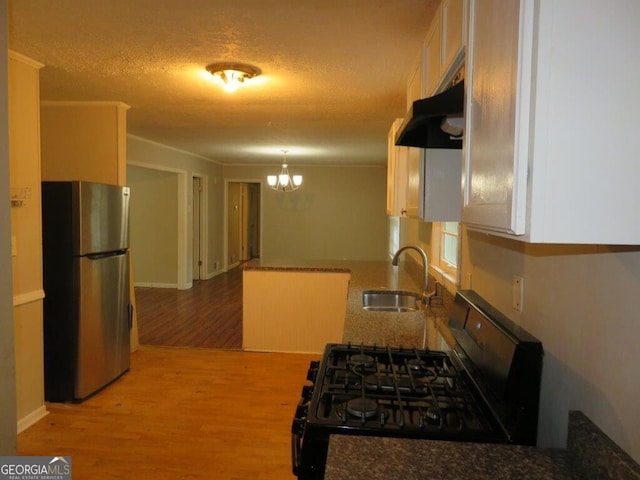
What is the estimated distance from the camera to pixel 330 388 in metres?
1.34

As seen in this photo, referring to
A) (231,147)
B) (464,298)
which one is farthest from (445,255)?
(231,147)

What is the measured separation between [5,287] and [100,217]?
2061 millimetres

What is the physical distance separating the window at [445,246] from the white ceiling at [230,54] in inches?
40.2

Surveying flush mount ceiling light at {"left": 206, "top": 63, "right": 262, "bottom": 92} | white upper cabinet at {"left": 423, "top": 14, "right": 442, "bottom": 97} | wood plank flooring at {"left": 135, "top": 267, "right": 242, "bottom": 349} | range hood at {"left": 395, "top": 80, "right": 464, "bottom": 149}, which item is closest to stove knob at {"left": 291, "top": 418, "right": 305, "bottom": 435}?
range hood at {"left": 395, "top": 80, "right": 464, "bottom": 149}

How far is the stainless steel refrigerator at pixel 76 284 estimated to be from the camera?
298cm

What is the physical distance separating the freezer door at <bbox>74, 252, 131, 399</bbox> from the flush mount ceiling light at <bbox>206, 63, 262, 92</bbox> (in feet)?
4.90

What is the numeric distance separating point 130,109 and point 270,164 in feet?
15.0

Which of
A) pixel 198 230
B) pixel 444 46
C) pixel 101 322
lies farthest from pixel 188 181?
pixel 444 46

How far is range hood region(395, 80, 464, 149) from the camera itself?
1244mm

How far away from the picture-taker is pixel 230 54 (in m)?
2.53

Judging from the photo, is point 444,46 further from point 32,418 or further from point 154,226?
point 154,226

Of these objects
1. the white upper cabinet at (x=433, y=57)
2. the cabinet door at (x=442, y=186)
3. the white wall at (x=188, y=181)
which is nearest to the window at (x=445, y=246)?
the cabinet door at (x=442, y=186)

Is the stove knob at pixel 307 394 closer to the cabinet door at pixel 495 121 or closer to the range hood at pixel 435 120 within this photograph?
the cabinet door at pixel 495 121

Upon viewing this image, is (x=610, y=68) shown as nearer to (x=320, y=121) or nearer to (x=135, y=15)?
(x=135, y=15)
